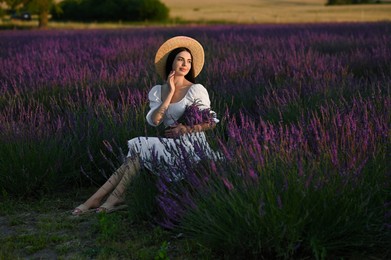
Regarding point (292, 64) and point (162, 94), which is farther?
point (292, 64)

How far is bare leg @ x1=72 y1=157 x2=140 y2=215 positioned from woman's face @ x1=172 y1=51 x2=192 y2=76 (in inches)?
29.0

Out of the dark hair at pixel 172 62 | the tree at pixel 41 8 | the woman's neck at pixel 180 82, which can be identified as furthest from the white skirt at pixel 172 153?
the tree at pixel 41 8

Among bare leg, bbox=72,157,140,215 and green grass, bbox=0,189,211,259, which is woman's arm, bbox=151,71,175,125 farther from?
green grass, bbox=0,189,211,259

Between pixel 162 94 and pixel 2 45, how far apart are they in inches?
478

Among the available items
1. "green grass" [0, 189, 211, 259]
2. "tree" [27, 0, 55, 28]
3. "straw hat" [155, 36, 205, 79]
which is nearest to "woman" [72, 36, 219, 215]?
"straw hat" [155, 36, 205, 79]

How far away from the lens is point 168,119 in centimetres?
452

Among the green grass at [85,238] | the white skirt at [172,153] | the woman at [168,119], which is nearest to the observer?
the green grass at [85,238]

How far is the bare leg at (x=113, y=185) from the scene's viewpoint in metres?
4.11

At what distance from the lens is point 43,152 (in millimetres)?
4707

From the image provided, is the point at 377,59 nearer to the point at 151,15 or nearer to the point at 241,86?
the point at 241,86

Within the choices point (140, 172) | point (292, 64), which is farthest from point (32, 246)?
point (292, 64)

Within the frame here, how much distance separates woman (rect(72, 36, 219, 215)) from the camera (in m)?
4.05

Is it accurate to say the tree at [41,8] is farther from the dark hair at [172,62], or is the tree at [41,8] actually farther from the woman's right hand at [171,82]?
the woman's right hand at [171,82]

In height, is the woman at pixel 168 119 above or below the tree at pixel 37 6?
above
